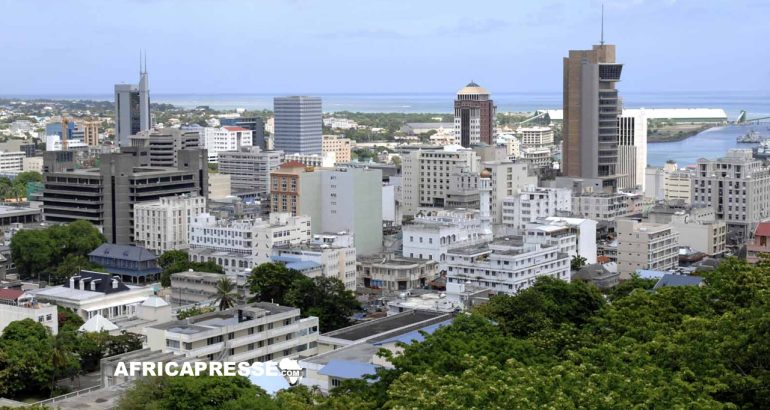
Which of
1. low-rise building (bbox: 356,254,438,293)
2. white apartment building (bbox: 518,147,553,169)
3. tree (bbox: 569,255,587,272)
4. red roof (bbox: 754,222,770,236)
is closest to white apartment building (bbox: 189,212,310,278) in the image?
low-rise building (bbox: 356,254,438,293)

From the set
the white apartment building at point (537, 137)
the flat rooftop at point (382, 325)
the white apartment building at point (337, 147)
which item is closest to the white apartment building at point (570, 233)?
the flat rooftop at point (382, 325)

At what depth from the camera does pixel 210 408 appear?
41.7 ft

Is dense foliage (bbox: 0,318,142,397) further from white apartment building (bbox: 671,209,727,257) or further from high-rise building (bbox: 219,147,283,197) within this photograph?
high-rise building (bbox: 219,147,283,197)

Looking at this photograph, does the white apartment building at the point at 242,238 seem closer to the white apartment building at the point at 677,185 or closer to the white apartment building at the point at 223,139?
the white apartment building at the point at 677,185

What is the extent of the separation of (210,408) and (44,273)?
58.9ft

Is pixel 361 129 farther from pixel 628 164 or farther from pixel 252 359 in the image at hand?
pixel 252 359

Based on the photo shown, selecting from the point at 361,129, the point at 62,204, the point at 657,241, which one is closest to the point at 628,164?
the point at 657,241

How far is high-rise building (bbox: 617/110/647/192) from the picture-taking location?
49531mm

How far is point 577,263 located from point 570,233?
3.57 ft

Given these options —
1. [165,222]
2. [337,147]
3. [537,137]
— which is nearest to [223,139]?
[337,147]

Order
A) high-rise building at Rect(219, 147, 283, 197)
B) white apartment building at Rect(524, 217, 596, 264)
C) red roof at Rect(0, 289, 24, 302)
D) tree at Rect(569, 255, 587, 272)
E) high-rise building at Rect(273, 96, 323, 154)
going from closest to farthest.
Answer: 1. red roof at Rect(0, 289, 24, 302)
2. white apartment building at Rect(524, 217, 596, 264)
3. tree at Rect(569, 255, 587, 272)
4. high-rise building at Rect(219, 147, 283, 197)
5. high-rise building at Rect(273, 96, 323, 154)

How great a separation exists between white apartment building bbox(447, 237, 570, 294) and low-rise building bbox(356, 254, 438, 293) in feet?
8.12

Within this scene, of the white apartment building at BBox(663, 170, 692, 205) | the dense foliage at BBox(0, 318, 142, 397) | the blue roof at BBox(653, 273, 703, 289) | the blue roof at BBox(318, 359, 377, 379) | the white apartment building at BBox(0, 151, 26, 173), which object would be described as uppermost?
the white apartment building at BBox(0, 151, 26, 173)

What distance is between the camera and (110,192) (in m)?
34.2
